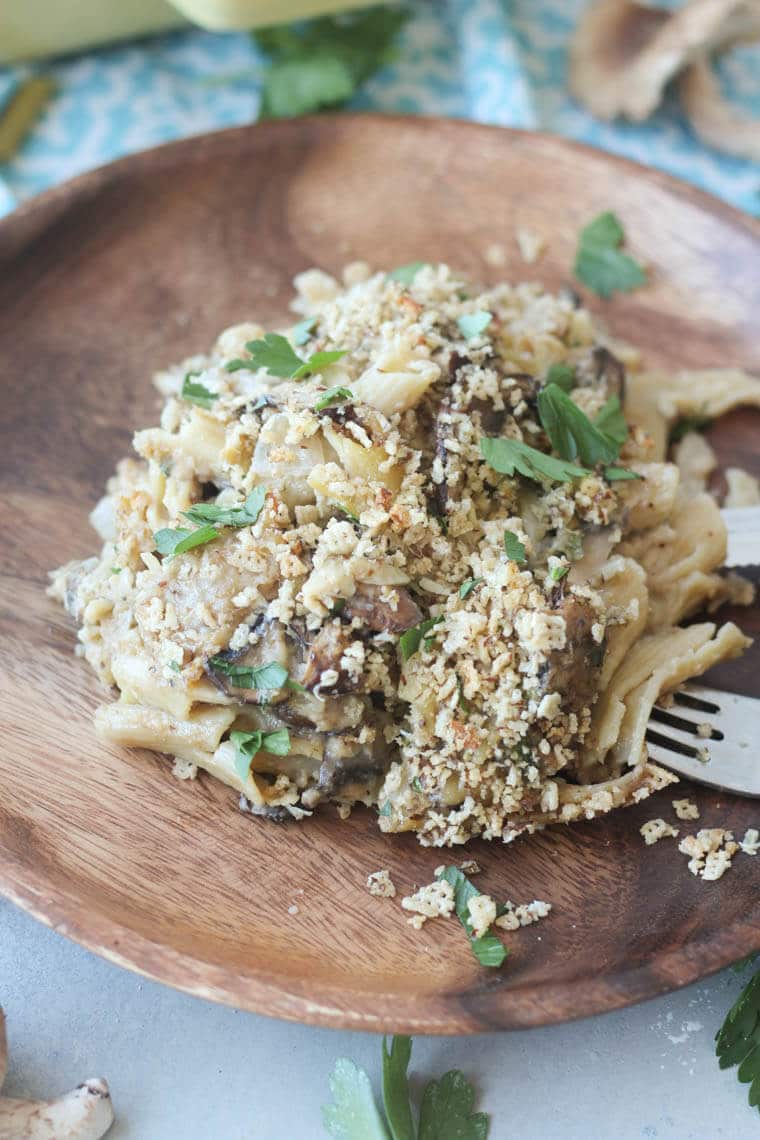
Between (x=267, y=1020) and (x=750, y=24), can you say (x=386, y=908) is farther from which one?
(x=750, y=24)

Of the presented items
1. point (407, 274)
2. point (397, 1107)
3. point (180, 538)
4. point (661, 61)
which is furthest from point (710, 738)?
point (661, 61)

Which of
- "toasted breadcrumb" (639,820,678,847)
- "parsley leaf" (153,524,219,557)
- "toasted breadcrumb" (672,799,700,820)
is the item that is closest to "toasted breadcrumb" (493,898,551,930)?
"toasted breadcrumb" (639,820,678,847)

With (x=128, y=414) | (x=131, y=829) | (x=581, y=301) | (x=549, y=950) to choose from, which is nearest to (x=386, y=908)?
(x=549, y=950)

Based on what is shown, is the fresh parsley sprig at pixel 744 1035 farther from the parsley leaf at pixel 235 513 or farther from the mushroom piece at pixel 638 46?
the mushroom piece at pixel 638 46

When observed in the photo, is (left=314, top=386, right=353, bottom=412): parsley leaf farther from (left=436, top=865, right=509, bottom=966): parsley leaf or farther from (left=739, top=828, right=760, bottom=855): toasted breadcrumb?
(left=739, top=828, right=760, bottom=855): toasted breadcrumb

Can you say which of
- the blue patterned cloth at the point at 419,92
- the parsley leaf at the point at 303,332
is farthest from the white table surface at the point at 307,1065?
the blue patterned cloth at the point at 419,92

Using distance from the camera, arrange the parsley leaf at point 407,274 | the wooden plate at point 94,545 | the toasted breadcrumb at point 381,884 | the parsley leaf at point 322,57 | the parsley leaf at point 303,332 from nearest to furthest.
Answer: the wooden plate at point 94,545 → the toasted breadcrumb at point 381,884 → the parsley leaf at point 303,332 → the parsley leaf at point 407,274 → the parsley leaf at point 322,57
